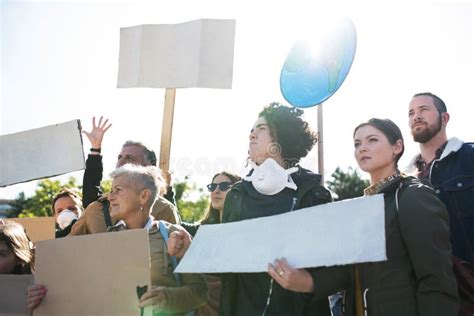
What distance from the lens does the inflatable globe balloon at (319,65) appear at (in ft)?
13.5

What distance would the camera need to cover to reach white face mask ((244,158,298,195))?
3.47 meters

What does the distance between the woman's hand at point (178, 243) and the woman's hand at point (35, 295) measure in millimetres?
764

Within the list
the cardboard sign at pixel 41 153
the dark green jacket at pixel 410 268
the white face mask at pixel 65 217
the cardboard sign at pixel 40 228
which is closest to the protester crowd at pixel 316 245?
the dark green jacket at pixel 410 268

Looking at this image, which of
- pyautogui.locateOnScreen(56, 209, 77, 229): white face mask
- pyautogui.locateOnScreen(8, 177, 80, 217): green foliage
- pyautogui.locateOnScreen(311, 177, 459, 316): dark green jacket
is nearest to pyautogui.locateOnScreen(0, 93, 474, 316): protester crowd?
pyautogui.locateOnScreen(311, 177, 459, 316): dark green jacket

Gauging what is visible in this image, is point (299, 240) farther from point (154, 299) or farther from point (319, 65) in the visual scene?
point (319, 65)

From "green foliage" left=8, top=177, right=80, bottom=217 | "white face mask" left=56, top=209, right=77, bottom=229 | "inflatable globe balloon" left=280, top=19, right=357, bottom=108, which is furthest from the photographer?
"green foliage" left=8, top=177, right=80, bottom=217

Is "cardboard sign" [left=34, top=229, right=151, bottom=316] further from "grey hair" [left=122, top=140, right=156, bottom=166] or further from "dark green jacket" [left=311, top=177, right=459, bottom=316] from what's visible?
"grey hair" [left=122, top=140, right=156, bottom=166]

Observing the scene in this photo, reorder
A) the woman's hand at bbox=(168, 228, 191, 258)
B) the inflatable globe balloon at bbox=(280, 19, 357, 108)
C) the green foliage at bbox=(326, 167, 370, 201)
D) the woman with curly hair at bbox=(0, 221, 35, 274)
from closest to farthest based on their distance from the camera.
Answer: the woman's hand at bbox=(168, 228, 191, 258), the inflatable globe balloon at bbox=(280, 19, 357, 108), the woman with curly hair at bbox=(0, 221, 35, 274), the green foliage at bbox=(326, 167, 370, 201)

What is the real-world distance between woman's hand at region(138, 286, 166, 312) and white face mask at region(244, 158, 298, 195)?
74 centimetres

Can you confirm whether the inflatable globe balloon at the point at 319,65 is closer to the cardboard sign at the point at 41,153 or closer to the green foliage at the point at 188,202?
the cardboard sign at the point at 41,153

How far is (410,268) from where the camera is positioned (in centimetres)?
297

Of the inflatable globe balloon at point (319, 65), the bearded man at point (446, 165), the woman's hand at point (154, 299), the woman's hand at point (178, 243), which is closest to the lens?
the woman's hand at point (154, 299)

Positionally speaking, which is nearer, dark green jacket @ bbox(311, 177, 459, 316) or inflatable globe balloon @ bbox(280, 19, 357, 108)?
dark green jacket @ bbox(311, 177, 459, 316)

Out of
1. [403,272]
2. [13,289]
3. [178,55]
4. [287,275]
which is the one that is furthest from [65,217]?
[403,272]
